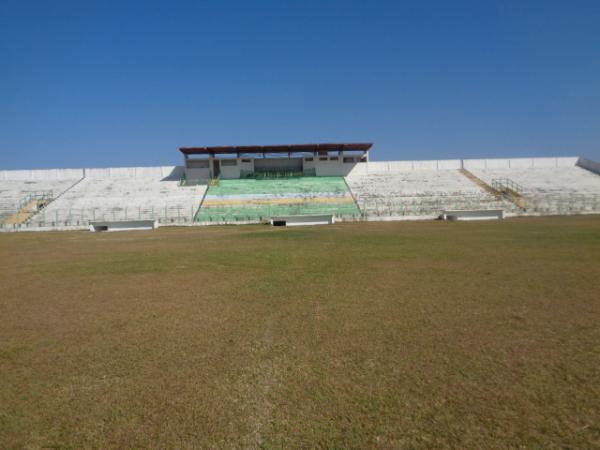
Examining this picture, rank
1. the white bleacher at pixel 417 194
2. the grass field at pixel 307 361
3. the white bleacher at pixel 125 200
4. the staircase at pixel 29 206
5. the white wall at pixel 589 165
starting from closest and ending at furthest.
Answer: the grass field at pixel 307 361 < the staircase at pixel 29 206 < the white bleacher at pixel 125 200 < the white bleacher at pixel 417 194 < the white wall at pixel 589 165

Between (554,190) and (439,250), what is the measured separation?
108 feet

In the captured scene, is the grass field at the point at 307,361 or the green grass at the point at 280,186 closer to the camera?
the grass field at the point at 307,361

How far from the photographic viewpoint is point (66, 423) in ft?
9.71

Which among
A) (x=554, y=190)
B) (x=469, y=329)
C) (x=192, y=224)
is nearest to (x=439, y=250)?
(x=469, y=329)

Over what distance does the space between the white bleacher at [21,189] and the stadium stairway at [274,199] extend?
58.0ft

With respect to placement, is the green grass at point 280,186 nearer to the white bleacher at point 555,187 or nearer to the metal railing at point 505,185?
the metal railing at point 505,185

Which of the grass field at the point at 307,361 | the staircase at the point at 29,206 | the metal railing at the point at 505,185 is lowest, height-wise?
the grass field at the point at 307,361

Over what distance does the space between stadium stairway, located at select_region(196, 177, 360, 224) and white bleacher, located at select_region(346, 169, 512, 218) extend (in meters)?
1.88

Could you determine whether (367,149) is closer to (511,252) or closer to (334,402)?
(511,252)

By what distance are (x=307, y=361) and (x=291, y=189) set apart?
3598cm

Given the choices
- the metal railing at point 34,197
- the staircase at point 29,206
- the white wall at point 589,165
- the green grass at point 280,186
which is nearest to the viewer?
the staircase at point 29,206

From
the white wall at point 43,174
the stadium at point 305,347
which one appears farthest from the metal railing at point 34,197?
the stadium at point 305,347

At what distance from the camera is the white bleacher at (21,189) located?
3488 centimetres

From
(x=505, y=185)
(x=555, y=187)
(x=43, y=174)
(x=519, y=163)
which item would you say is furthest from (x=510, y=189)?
(x=43, y=174)
